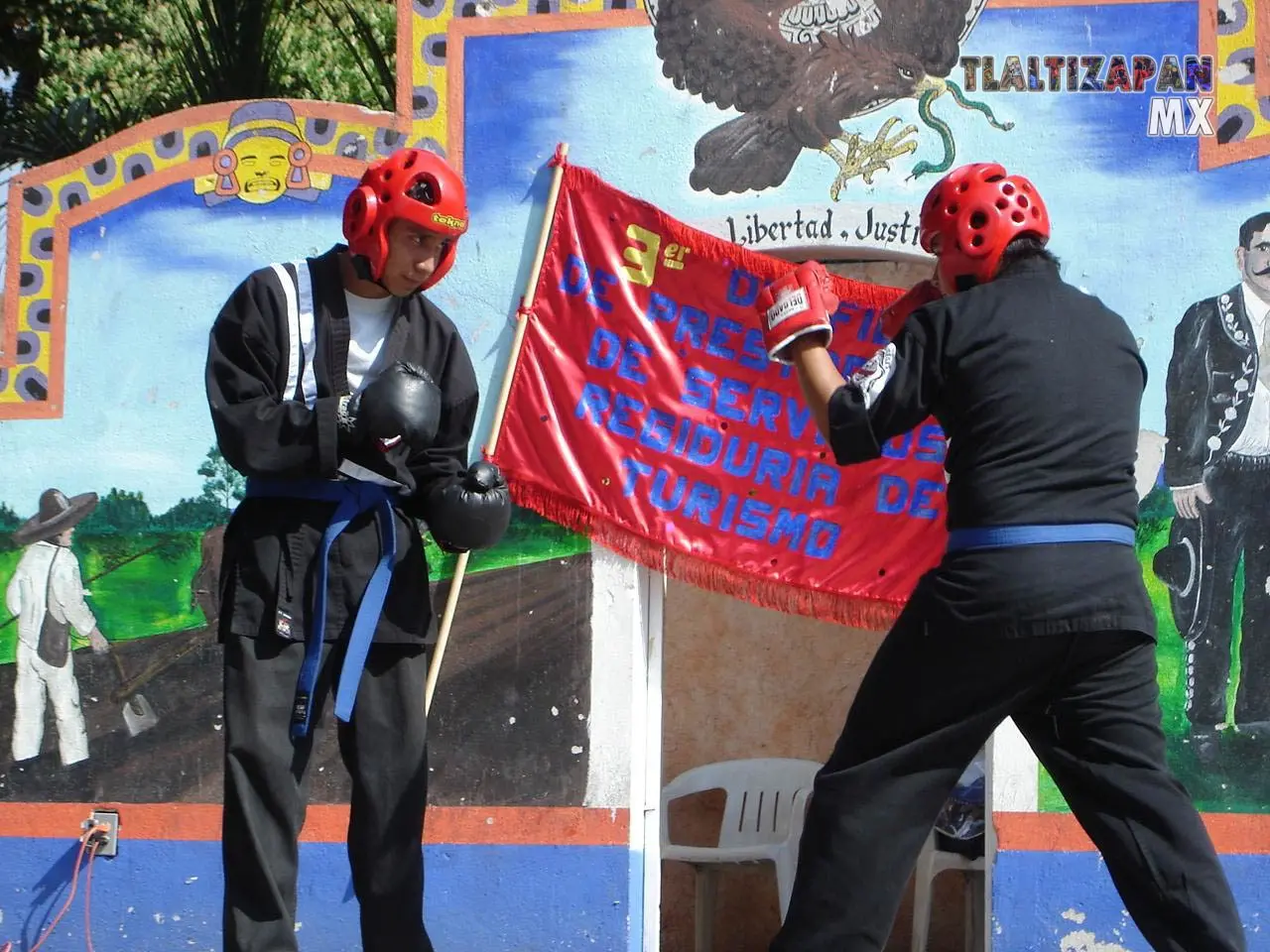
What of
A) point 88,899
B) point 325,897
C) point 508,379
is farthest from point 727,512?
point 88,899

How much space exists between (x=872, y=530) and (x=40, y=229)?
3503 millimetres

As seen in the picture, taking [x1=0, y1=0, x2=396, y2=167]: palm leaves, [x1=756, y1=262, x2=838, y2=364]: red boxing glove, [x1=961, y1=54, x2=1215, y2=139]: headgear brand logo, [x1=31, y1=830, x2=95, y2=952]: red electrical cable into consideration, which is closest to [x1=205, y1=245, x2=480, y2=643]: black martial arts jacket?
[x1=756, y1=262, x2=838, y2=364]: red boxing glove

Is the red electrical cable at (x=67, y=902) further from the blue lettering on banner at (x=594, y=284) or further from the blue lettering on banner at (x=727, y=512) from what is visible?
the blue lettering on banner at (x=594, y=284)

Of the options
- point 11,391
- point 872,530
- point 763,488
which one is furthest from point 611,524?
point 11,391

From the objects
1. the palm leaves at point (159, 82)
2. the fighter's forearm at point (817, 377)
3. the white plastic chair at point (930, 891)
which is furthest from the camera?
the palm leaves at point (159, 82)

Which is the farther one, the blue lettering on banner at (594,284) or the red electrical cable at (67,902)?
the red electrical cable at (67,902)

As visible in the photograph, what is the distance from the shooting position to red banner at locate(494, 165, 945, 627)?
18.8ft

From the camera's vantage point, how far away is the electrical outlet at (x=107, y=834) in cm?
593

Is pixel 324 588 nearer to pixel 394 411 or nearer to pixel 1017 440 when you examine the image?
pixel 394 411

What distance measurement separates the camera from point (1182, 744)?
548 centimetres

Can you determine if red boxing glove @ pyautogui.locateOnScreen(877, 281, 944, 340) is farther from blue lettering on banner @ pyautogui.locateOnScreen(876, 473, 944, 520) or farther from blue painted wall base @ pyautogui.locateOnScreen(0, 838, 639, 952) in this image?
blue painted wall base @ pyautogui.locateOnScreen(0, 838, 639, 952)

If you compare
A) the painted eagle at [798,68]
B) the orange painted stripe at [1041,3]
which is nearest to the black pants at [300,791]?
the painted eagle at [798,68]

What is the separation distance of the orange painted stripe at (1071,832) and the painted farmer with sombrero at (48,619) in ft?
11.6

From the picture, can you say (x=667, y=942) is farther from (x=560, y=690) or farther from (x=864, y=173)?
(x=864, y=173)
